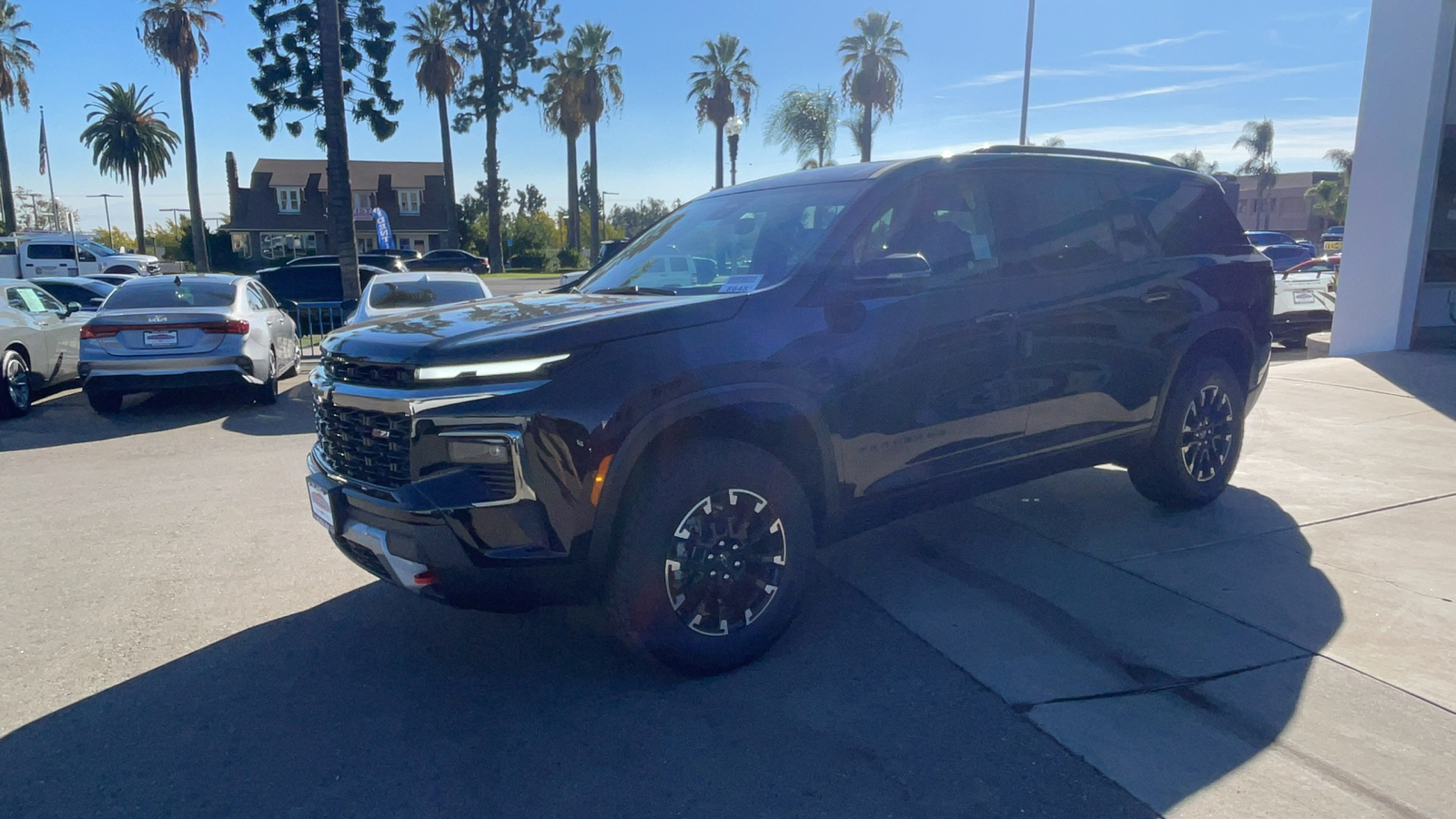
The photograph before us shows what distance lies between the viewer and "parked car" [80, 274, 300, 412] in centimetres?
954

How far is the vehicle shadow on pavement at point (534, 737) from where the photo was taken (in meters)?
2.95

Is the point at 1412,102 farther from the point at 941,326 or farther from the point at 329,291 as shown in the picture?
the point at 329,291

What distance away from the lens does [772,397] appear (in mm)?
3695

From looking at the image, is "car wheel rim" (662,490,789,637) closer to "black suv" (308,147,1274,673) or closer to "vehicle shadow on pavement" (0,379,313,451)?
"black suv" (308,147,1274,673)

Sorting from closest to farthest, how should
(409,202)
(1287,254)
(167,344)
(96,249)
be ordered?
(167,344)
(1287,254)
(96,249)
(409,202)

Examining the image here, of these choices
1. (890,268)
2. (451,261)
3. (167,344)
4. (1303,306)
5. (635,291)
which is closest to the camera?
(890,268)

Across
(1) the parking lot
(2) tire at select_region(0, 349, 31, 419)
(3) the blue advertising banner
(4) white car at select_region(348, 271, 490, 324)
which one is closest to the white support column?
(1) the parking lot

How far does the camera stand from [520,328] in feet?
11.7

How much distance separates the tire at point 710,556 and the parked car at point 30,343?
9166 mm

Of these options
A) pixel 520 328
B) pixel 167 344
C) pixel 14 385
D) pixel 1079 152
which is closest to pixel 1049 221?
pixel 1079 152

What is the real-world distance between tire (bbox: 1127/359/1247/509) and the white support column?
786 cm

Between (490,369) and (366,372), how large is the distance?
0.60 m

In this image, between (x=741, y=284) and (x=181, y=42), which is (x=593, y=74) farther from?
(x=741, y=284)

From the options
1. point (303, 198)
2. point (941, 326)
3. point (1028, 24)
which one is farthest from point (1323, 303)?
point (303, 198)
